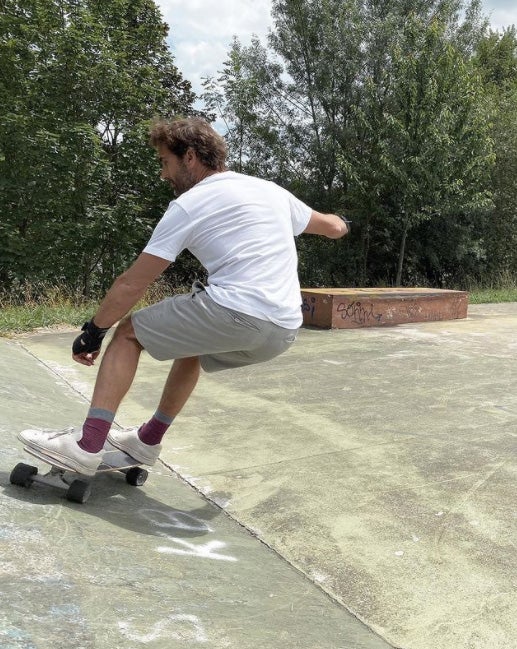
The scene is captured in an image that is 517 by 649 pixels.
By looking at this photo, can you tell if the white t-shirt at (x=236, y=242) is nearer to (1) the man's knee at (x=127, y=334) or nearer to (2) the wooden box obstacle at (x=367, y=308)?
(1) the man's knee at (x=127, y=334)

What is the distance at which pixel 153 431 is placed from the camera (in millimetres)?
2891

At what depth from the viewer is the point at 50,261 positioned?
1289 centimetres

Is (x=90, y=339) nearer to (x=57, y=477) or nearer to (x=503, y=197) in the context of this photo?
(x=57, y=477)

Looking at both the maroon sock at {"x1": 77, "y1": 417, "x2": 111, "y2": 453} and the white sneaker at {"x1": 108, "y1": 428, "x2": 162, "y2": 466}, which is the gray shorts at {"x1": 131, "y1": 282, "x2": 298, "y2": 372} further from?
the white sneaker at {"x1": 108, "y1": 428, "x2": 162, "y2": 466}

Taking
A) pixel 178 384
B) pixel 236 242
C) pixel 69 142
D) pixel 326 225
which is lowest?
pixel 178 384

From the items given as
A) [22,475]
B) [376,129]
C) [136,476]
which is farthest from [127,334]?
[376,129]

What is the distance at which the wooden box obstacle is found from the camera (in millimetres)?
8867

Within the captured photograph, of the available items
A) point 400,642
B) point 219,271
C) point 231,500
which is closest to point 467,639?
point 400,642

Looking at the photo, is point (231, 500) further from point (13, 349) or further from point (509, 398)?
point (13, 349)

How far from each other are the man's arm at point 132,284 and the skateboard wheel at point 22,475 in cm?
69

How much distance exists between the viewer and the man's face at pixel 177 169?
8.71 feet

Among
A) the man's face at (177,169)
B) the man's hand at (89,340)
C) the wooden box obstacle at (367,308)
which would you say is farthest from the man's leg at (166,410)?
the wooden box obstacle at (367,308)

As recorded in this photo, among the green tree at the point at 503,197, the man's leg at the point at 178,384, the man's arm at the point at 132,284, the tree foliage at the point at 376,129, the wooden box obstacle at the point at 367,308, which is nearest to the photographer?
the man's arm at the point at 132,284

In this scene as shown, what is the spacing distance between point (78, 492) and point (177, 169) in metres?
1.37
